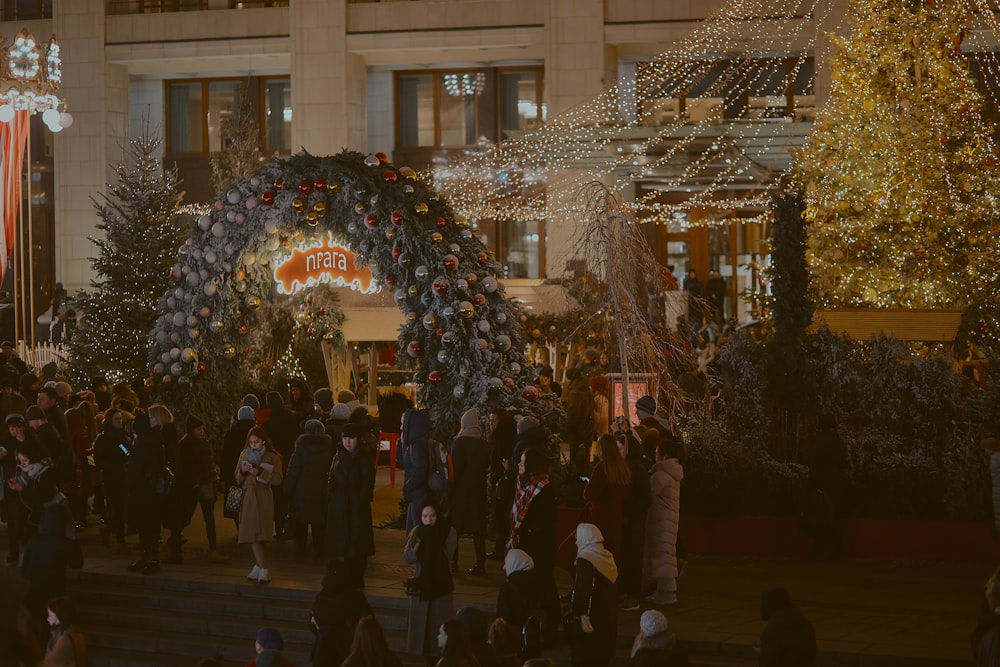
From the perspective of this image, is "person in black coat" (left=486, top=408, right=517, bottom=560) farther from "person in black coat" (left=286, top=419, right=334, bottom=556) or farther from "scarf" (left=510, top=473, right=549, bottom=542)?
"scarf" (left=510, top=473, right=549, bottom=542)

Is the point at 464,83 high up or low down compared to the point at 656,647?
up

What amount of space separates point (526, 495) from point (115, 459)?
5.16 metres

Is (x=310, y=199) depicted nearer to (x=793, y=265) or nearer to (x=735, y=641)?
(x=793, y=265)

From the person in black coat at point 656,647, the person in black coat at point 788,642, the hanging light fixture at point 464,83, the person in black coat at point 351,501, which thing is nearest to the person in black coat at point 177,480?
the person in black coat at point 351,501

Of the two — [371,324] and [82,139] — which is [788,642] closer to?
[371,324]

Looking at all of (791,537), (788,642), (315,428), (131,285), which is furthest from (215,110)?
(788,642)

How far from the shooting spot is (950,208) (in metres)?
21.5

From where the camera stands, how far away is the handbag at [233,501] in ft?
46.3

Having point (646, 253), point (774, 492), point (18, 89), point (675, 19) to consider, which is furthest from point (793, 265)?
point (675, 19)

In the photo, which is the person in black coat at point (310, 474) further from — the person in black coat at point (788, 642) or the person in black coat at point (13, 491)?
the person in black coat at point (788, 642)

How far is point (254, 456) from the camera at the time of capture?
13266 mm

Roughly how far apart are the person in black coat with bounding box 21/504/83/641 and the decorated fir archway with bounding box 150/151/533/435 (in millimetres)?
4995

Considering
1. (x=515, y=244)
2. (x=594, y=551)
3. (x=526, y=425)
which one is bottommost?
(x=594, y=551)

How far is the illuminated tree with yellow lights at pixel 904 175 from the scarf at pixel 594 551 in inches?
467
